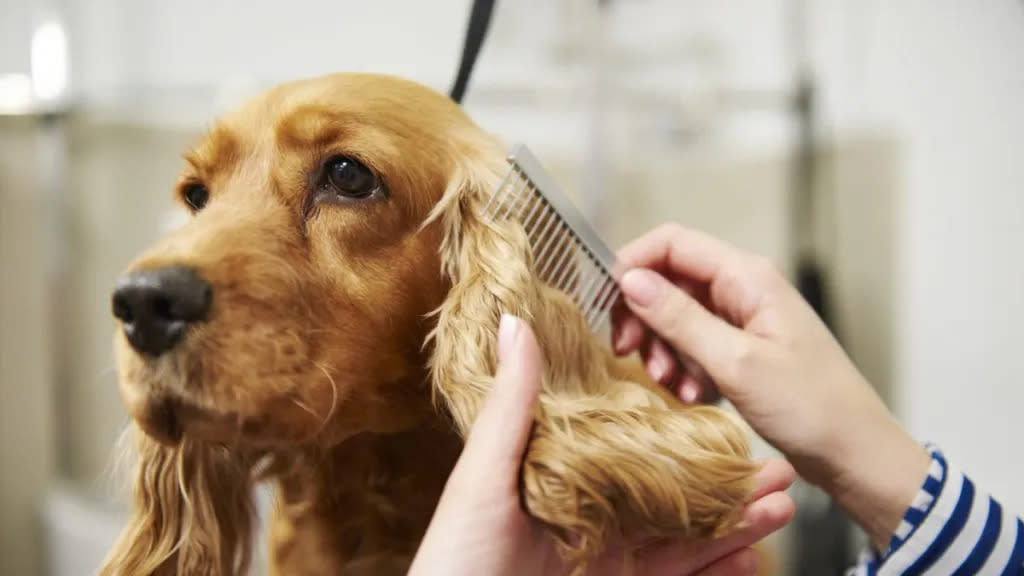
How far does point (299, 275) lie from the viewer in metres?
0.60

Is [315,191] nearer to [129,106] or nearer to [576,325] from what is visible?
[576,325]

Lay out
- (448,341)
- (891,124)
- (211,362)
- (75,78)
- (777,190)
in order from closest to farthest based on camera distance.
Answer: (211,362) → (448,341) → (891,124) → (777,190) → (75,78)

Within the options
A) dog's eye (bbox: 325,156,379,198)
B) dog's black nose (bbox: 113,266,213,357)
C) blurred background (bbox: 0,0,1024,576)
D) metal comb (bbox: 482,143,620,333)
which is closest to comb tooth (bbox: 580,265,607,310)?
metal comb (bbox: 482,143,620,333)

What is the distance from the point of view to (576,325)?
2.22 ft

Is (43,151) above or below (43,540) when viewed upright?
above

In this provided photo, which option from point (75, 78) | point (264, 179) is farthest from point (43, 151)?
point (264, 179)

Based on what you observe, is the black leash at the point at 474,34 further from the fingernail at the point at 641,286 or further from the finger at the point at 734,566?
the finger at the point at 734,566

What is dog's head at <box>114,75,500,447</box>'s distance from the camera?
0.53 meters

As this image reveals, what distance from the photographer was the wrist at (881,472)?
73 centimetres

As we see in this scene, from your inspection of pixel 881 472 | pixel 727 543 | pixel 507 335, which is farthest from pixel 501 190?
pixel 881 472

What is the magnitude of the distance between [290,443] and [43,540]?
5.78 ft

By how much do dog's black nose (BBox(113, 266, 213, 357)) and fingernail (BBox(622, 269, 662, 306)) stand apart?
1.41 ft

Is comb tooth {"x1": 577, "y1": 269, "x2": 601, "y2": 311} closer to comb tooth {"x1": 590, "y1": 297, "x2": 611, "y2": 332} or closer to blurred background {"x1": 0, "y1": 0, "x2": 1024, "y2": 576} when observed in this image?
comb tooth {"x1": 590, "y1": 297, "x2": 611, "y2": 332}

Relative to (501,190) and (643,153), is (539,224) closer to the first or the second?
(501,190)
